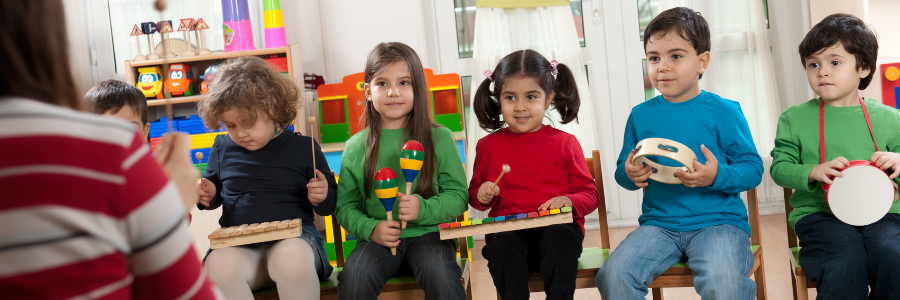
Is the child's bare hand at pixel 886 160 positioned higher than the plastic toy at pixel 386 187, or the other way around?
the plastic toy at pixel 386 187

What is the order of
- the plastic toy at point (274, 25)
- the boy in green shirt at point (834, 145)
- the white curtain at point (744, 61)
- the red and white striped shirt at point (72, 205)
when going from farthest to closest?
the white curtain at point (744, 61)
the plastic toy at point (274, 25)
the boy in green shirt at point (834, 145)
the red and white striped shirt at point (72, 205)

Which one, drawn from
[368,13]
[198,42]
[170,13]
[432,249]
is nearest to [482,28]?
[368,13]

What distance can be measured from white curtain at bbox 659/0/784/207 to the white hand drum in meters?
2.25

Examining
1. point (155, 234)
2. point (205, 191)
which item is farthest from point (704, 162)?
point (155, 234)

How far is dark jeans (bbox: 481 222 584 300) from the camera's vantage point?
161cm

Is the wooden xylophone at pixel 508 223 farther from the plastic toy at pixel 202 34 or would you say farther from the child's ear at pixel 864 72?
the plastic toy at pixel 202 34

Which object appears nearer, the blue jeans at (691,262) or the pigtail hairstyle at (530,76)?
the blue jeans at (691,262)

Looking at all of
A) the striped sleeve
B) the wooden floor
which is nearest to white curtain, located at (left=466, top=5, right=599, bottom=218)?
the wooden floor

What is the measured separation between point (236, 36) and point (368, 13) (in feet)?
2.65

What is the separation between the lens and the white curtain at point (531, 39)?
148 inches

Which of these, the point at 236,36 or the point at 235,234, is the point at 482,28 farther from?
the point at 235,234

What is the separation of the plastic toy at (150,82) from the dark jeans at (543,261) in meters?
2.78

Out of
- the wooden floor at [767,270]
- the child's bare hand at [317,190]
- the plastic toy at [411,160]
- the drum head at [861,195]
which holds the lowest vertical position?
the wooden floor at [767,270]

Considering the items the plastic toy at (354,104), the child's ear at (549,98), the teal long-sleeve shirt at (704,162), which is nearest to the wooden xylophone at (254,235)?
the child's ear at (549,98)
